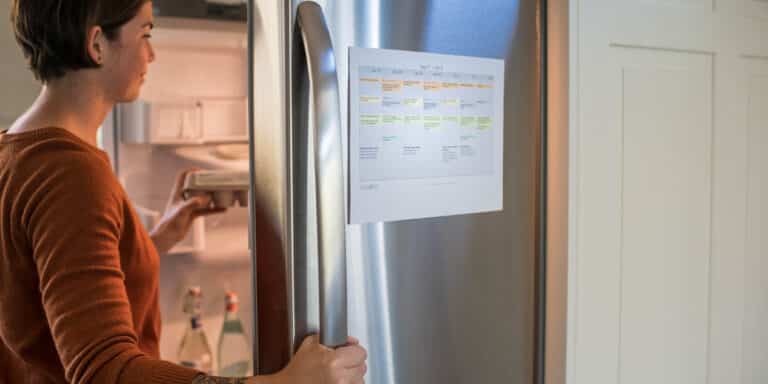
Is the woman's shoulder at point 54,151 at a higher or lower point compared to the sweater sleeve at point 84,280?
higher

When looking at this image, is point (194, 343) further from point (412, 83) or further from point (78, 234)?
point (412, 83)

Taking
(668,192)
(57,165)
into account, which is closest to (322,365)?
(57,165)

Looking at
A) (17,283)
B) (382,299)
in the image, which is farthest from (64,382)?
(382,299)

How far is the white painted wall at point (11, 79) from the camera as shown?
159cm

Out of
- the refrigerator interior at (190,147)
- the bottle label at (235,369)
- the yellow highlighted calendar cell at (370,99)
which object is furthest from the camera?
the bottle label at (235,369)

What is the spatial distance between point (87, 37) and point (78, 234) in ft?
1.00

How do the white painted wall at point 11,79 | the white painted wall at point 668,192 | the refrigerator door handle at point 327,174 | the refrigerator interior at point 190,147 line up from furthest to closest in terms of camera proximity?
the refrigerator interior at point 190,147 < the white painted wall at point 11,79 < the white painted wall at point 668,192 < the refrigerator door handle at point 327,174

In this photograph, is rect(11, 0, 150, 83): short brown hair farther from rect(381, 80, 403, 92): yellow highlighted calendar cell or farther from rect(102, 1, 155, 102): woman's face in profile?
rect(381, 80, 403, 92): yellow highlighted calendar cell

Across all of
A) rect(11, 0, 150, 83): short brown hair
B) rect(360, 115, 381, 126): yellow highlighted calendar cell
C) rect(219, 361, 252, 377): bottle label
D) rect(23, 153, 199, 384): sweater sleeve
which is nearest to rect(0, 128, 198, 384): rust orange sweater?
rect(23, 153, 199, 384): sweater sleeve

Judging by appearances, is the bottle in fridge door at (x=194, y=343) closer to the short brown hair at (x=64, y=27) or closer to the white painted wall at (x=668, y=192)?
the short brown hair at (x=64, y=27)

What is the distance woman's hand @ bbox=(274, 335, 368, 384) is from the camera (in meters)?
0.76

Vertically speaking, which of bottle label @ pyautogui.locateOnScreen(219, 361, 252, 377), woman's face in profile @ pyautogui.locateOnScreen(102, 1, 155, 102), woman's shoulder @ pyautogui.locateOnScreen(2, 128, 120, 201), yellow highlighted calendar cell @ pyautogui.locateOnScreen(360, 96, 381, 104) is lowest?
bottle label @ pyautogui.locateOnScreen(219, 361, 252, 377)

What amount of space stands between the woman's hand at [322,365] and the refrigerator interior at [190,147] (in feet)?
4.28

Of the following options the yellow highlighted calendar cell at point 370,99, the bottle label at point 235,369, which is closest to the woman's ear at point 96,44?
the yellow highlighted calendar cell at point 370,99
